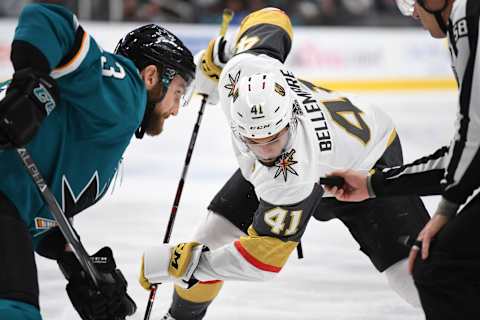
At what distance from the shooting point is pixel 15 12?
288 inches

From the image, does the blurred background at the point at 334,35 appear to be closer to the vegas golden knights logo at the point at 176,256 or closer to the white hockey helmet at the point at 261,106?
the vegas golden knights logo at the point at 176,256

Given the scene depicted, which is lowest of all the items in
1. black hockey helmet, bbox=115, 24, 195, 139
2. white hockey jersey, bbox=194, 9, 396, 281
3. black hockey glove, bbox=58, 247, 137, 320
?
black hockey glove, bbox=58, 247, 137, 320

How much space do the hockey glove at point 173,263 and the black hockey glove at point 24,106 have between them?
71 centimetres

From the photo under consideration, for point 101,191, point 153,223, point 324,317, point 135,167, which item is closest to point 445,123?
point 135,167

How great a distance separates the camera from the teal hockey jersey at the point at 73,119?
1.80 meters

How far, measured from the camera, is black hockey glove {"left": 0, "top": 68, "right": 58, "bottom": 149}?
169cm

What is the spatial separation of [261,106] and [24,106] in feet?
2.03

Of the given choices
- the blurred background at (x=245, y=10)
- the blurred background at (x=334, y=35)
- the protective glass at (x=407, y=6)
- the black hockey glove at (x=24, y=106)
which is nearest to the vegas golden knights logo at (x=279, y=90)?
the protective glass at (x=407, y=6)

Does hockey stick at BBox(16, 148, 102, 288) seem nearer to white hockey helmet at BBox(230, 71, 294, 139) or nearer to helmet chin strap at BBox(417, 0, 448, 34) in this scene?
white hockey helmet at BBox(230, 71, 294, 139)

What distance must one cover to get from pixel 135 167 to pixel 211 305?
2.32 metres

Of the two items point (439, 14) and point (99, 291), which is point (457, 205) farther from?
point (99, 291)

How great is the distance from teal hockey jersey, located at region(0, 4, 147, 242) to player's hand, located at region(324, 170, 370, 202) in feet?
1.81

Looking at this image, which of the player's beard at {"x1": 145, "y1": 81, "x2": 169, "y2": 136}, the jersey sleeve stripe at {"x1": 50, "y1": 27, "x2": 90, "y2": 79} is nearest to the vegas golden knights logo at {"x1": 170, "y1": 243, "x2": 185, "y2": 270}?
the player's beard at {"x1": 145, "y1": 81, "x2": 169, "y2": 136}

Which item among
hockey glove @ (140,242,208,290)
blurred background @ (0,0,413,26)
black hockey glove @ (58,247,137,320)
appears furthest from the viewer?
blurred background @ (0,0,413,26)
